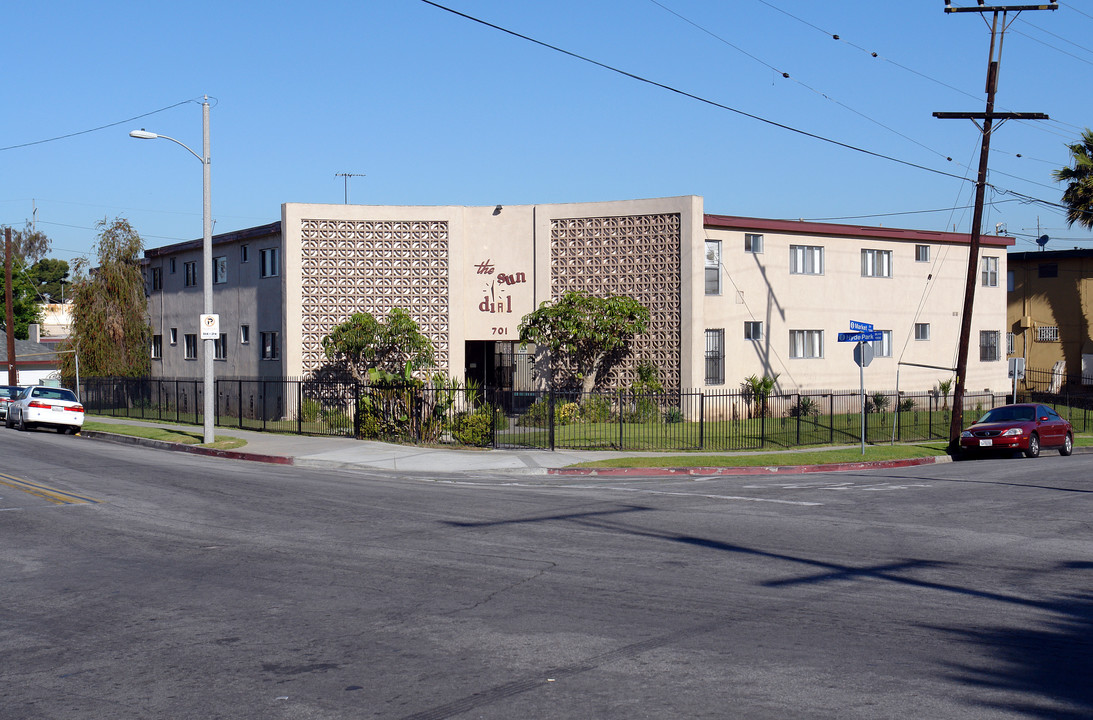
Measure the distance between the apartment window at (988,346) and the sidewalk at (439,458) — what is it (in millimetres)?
16786

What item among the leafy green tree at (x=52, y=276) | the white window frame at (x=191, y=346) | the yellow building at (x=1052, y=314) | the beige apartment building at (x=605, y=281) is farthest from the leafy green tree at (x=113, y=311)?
the leafy green tree at (x=52, y=276)

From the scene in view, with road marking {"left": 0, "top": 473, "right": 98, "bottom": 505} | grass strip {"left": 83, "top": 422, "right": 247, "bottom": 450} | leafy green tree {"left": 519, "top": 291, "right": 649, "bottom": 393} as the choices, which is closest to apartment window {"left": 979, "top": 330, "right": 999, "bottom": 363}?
leafy green tree {"left": 519, "top": 291, "right": 649, "bottom": 393}

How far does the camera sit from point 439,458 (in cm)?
2394

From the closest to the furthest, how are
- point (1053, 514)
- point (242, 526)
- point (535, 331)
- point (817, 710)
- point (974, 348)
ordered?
1. point (817, 710)
2. point (242, 526)
3. point (1053, 514)
4. point (535, 331)
5. point (974, 348)

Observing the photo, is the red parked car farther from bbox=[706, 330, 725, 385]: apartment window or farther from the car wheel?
bbox=[706, 330, 725, 385]: apartment window

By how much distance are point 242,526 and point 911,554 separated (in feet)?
28.4

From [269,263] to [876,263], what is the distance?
2406 cm

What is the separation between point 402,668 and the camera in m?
6.96

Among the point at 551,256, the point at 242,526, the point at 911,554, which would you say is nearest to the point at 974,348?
the point at 551,256

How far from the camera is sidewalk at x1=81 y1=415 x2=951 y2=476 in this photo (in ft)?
73.9

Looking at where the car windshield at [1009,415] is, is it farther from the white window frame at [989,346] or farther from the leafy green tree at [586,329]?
the white window frame at [989,346]

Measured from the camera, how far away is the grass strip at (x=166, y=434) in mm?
26562

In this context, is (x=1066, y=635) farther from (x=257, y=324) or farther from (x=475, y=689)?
(x=257, y=324)

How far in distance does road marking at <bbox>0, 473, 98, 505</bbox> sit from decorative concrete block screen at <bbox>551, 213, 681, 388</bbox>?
826 inches
